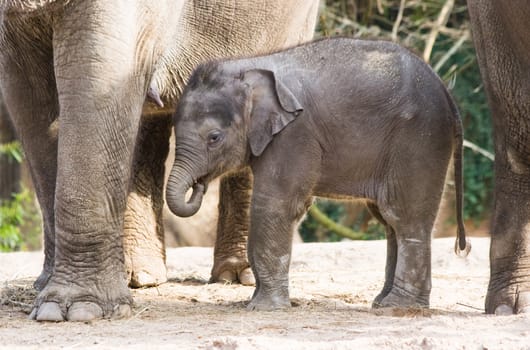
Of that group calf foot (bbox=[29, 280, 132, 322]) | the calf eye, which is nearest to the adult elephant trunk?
the calf eye

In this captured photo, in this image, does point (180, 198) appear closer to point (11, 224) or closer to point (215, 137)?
point (215, 137)

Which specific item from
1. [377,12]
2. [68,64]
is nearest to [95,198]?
[68,64]

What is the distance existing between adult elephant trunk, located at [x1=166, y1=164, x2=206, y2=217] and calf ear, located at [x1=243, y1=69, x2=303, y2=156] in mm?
295

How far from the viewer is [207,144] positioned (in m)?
5.15

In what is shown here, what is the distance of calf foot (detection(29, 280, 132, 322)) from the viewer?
485 cm

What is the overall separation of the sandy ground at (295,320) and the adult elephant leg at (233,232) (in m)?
0.14

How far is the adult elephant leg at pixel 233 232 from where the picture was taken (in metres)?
6.51

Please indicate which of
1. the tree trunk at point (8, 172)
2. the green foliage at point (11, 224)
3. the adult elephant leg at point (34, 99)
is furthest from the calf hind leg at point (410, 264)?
the tree trunk at point (8, 172)

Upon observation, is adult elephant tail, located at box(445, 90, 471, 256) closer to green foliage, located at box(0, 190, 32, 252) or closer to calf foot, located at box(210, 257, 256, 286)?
calf foot, located at box(210, 257, 256, 286)

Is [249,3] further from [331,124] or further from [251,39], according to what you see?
[331,124]

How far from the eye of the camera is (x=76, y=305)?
487 cm

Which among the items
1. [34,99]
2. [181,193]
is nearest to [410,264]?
[181,193]

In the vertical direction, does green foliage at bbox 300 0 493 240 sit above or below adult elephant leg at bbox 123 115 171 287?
above

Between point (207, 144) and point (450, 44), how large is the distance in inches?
321
